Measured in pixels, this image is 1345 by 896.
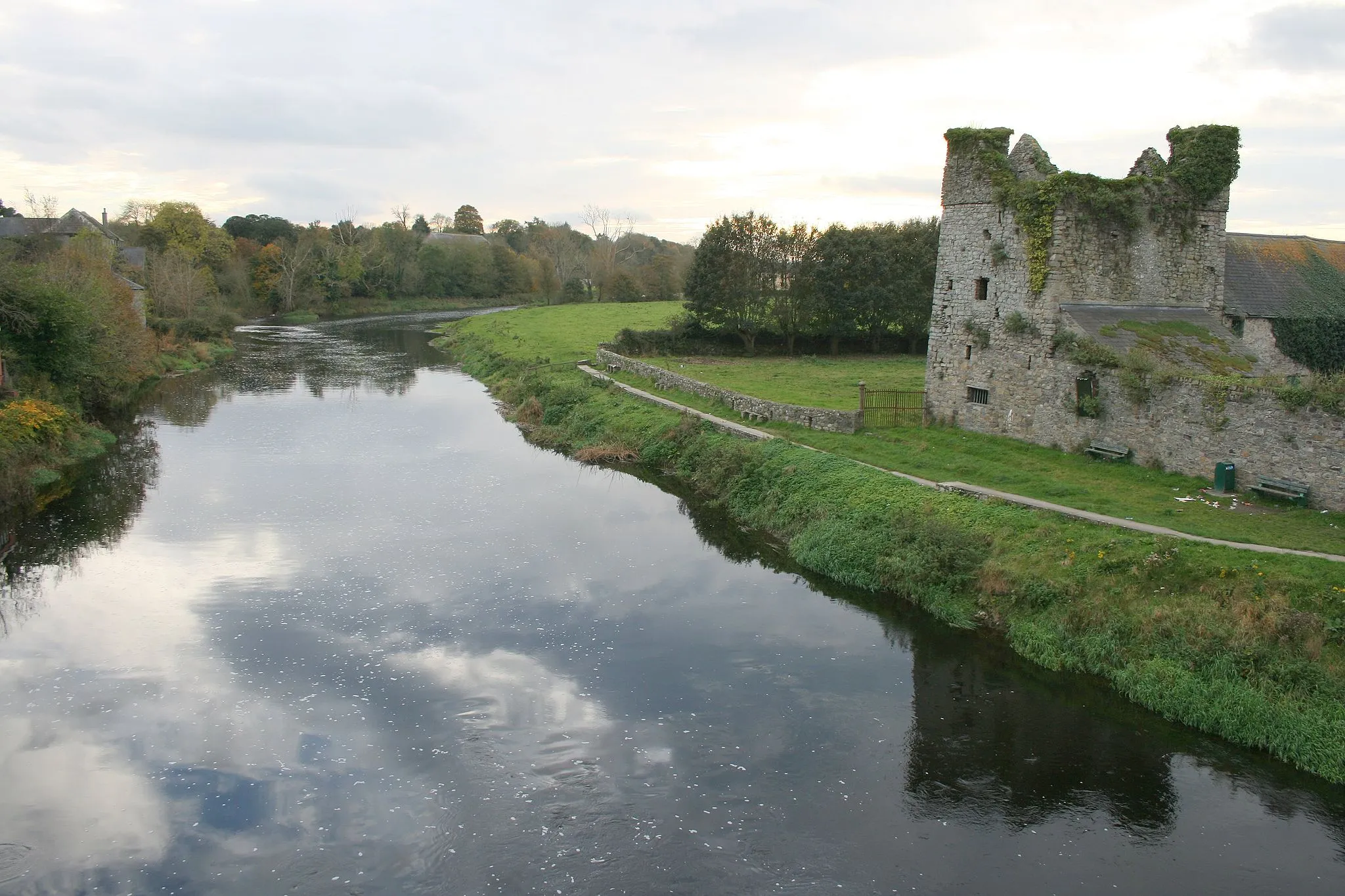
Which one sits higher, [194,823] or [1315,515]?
[1315,515]

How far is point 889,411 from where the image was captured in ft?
81.7

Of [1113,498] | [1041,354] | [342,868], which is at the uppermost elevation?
[1041,354]

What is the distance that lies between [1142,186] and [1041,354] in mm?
4633

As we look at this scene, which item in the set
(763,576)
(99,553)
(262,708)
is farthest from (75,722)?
(763,576)

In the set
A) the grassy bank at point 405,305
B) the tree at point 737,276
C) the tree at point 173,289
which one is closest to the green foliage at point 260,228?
the grassy bank at point 405,305

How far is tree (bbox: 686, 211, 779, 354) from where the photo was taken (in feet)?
144

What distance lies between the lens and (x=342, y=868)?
9.30 metres

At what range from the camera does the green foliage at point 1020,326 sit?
70.7 ft

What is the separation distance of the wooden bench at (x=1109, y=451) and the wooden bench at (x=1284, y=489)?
2.95 meters

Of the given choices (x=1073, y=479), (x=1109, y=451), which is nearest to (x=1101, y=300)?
(x=1109, y=451)

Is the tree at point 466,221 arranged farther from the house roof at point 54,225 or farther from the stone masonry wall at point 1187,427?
the stone masonry wall at point 1187,427

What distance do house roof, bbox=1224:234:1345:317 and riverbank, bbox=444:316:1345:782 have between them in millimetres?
11846

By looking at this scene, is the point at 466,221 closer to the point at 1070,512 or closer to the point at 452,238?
the point at 452,238

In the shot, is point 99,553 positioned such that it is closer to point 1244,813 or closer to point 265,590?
point 265,590
